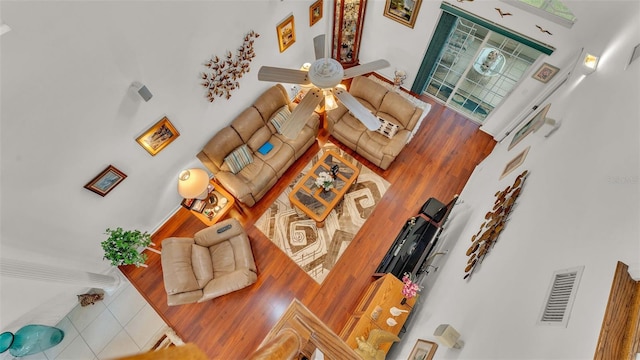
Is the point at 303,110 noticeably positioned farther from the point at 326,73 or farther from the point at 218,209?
the point at 218,209

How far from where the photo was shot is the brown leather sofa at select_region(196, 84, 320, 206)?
518 cm

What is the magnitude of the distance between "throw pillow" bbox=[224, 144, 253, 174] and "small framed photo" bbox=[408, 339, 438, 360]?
12.2 ft

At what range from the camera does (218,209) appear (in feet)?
17.2

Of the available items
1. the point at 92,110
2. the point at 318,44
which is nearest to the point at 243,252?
the point at 92,110

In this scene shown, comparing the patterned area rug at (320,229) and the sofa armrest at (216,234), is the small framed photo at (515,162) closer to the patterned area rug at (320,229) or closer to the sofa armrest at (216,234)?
the patterned area rug at (320,229)

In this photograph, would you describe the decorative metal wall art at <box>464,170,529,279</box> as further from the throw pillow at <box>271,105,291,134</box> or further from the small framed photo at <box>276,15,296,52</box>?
the small framed photo at <box>276,15,296,52</box>

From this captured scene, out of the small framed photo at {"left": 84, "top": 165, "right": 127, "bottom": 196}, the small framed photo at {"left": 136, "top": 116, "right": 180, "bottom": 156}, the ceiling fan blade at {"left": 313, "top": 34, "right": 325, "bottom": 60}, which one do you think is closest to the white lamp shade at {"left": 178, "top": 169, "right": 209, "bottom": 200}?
the small framed photo at {"left": 136, "top": 116, "right": 180, "bottom": 156}

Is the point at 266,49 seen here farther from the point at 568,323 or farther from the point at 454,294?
the point at 568,323

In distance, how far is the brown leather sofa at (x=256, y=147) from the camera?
518 centimetres

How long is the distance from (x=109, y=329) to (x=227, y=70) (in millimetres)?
4136

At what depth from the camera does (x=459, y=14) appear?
194 inches

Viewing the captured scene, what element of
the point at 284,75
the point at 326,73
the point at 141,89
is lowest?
the point at 141,89

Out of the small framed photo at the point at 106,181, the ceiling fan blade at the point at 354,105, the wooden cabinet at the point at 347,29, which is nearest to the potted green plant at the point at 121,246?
the small framed photo at the point at 106,181

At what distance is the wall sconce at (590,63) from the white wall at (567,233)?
96 mm
